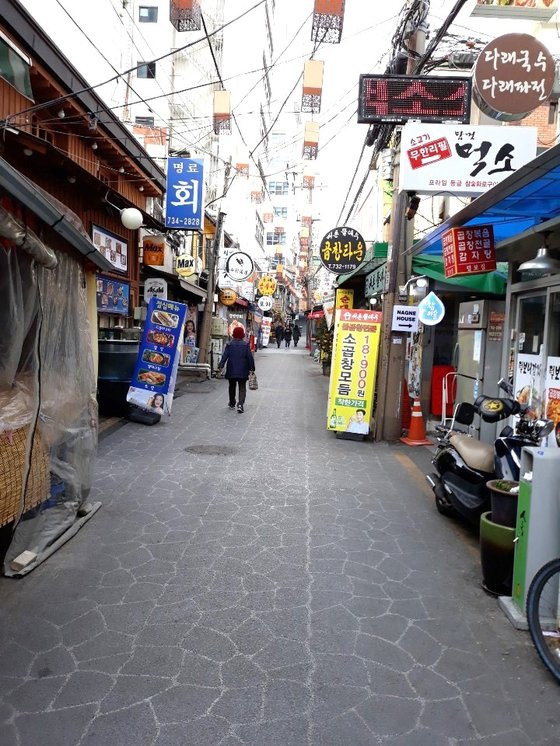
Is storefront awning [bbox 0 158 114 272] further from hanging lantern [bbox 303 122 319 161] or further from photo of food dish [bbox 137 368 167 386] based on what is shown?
hanging lantern [bbox 303 122 319 161]

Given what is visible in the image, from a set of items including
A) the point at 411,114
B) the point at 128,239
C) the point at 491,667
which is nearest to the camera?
the point at 491,667

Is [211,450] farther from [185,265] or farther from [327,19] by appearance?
[185,265]

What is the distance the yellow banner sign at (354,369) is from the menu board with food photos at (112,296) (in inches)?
195

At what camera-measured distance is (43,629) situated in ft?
12.3

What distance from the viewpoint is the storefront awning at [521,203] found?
473cm

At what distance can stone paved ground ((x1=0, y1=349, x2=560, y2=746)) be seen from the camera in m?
2.90

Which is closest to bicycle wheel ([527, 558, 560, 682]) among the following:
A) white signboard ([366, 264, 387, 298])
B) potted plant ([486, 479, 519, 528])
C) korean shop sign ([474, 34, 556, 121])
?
potted plant ([486, 479, 519, 528])

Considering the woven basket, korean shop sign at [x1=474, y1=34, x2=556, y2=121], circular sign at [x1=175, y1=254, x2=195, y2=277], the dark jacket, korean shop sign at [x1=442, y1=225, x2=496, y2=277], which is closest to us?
the woven basket

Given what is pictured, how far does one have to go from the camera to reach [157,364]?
1111 centimetres

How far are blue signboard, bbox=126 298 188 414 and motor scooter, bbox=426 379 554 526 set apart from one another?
6.09 meters

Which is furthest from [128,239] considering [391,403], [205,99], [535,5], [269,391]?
[205,99]

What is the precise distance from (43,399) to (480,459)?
4.20 meters

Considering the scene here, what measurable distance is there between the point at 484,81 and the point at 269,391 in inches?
475

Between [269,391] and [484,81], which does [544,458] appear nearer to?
[484,81]
